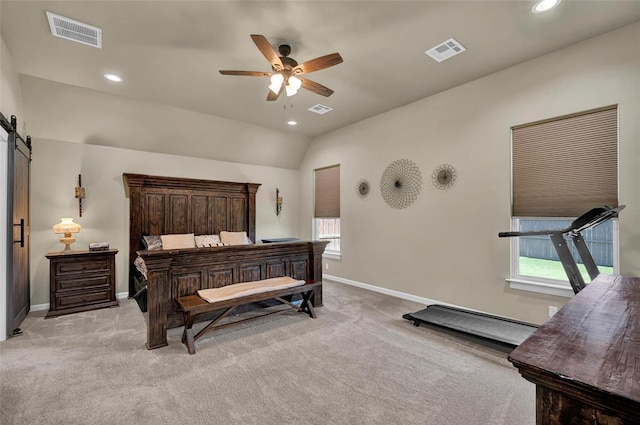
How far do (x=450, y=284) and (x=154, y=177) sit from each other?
538 cm

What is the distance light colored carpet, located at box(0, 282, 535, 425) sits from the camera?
193cm

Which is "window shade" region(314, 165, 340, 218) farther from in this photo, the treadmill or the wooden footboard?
the treadmill

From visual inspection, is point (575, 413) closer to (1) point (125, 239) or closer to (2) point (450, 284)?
(2) point (450, 284)

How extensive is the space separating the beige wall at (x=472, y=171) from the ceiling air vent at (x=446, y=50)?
902 mm

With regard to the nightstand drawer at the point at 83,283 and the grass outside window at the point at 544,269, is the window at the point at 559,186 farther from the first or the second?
the nightstand drawer at the point at 83,283

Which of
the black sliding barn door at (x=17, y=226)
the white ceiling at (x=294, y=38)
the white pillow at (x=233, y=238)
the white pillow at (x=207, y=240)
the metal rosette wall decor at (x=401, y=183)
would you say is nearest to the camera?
the white ceiling at (x=294, y=38)

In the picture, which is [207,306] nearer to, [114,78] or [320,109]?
[114,78]

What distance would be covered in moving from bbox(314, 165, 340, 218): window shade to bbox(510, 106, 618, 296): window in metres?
3.28

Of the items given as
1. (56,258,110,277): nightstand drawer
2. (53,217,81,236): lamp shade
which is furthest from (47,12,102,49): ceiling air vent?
(56,258,110,277): nightstand drawer

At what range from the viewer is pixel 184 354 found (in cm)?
276

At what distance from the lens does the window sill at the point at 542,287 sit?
10.0ft

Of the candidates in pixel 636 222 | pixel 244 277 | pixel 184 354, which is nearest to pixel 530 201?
pixel 636 222

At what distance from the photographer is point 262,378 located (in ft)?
7.73

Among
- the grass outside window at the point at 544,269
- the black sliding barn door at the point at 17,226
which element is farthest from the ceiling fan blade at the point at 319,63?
the grass outside window at the point at 544,269
